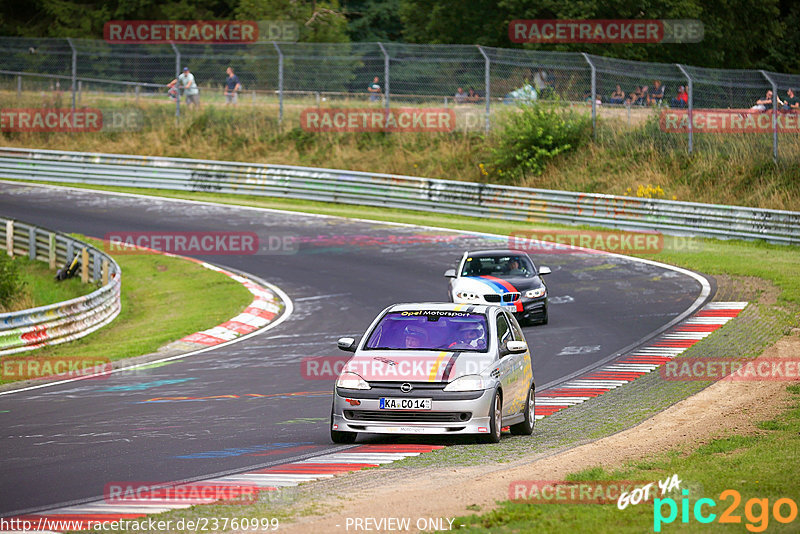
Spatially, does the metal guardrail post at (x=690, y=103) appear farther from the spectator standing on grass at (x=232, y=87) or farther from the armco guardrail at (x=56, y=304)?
the armco guardrail at (x=56, y=304)

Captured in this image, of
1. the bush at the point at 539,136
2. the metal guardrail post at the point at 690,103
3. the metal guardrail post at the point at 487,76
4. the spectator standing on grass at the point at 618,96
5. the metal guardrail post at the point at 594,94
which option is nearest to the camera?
the metal guardrail post at the point at 690,103

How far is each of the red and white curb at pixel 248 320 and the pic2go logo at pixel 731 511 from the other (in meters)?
12.8

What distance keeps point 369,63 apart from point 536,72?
563cm

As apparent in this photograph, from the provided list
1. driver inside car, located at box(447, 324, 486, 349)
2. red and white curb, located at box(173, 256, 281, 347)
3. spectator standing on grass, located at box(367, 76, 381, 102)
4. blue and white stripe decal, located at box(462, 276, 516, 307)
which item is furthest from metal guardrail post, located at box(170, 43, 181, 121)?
driver inside car, located at box(447, 324, 486, 349)

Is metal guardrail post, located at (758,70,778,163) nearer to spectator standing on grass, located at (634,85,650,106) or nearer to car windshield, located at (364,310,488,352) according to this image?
spectator standing on grass, located at (634,85,650,106)

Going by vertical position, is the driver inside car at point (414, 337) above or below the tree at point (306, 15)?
below

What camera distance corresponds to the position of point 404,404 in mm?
10523

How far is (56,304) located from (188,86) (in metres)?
22.6

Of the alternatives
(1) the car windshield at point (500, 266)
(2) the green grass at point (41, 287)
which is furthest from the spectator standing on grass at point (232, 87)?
(1) the car windshield at point (500, 266)

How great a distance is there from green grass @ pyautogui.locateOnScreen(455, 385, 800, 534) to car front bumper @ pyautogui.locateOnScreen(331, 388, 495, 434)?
1.72 metres

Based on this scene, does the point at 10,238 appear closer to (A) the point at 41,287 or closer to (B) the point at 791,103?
(A) the point at 41,287

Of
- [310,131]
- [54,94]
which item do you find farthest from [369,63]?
[54,94]

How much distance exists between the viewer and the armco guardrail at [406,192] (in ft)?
95.8

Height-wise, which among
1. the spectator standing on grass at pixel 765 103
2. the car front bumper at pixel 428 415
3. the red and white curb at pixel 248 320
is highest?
the spectator standing on grass at pixel 765 103
